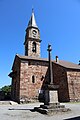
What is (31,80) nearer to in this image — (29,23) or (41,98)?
(41,98)

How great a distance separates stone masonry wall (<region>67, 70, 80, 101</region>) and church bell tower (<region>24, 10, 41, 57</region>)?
11.2m

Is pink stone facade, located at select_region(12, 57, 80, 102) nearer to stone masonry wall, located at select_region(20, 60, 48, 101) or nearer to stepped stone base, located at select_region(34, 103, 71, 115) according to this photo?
stone masonry wall, located at select_region(20, 60, 48, 101)

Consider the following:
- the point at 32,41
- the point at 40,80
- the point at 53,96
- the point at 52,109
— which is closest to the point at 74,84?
the point at 40,80

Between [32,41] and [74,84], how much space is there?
14.5 metres

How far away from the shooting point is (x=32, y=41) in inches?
1208

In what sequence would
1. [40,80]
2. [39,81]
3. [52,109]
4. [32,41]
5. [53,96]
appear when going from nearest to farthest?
[52,109] → [53,96] → [39,81] → [40,80] → [32,41]

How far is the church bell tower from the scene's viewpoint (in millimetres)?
29962

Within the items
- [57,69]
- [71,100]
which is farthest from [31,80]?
[71,100]

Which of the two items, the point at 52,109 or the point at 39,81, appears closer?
the point at 52,109

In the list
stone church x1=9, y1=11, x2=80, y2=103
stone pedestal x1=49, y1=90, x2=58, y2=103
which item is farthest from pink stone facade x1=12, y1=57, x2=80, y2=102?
stone pedestal x1=49, y1=90, x2=58, y2=103

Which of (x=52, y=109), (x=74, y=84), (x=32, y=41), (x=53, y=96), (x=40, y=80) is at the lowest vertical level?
(x=52, y=109)

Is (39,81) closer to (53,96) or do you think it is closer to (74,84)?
(74,84)

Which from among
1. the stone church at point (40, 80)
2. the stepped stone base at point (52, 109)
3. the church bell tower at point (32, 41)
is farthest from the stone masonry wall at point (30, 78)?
the stepped stone base at point (52, 109)

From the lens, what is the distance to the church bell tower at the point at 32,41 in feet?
98.3
